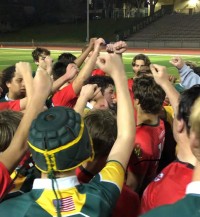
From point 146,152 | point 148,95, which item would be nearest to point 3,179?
point 146,152

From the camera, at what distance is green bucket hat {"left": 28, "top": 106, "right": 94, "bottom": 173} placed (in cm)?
218

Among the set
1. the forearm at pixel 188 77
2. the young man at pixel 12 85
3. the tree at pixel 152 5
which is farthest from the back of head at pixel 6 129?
the tree at pixel 152 5

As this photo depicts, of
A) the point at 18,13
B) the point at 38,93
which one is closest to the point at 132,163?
the point at 38,93

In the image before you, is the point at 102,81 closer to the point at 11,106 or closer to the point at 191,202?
the point at 11,106

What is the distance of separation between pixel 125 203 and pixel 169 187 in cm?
33

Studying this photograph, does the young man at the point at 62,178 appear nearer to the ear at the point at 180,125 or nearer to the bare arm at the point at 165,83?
the ear at the point at 180,125

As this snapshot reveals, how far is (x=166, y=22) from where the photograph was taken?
2292 inches

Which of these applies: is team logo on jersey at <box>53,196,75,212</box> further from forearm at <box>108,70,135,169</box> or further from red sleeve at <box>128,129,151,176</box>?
red sleeve at <box>128,129,151,176</box>

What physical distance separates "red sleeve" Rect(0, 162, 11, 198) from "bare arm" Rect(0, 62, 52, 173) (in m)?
0.04

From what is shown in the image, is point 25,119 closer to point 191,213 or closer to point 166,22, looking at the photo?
point 191,213

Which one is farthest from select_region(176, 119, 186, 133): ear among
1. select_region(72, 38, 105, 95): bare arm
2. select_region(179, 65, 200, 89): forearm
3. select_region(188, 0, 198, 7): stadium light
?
select_region(188, 0, 198, 7): stadium light

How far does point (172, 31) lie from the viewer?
53.8 meters

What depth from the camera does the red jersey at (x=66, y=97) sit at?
16.6ft

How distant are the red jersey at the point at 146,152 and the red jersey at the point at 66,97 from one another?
1331 millimetres
